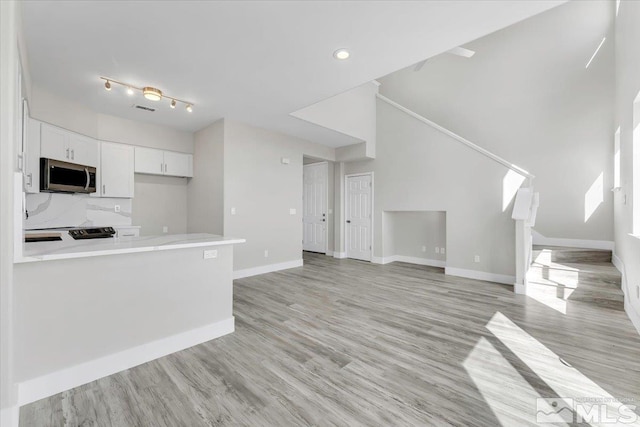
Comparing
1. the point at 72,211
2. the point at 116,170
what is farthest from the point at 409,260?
the point at 72,211

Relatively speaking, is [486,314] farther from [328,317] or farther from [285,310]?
[285,310]

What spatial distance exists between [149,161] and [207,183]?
1059mm

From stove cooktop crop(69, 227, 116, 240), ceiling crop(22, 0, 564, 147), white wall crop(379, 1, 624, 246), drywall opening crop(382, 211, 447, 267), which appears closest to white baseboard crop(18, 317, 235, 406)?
stove cooktop crop(69, 227, 116, 240)

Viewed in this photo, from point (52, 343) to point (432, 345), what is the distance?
9.46 ft

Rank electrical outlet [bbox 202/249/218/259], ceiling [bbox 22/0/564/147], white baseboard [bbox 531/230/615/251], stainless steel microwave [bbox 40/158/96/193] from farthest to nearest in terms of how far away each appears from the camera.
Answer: white baseboard [bbox 531/230/615/251] → stainless steel microwave [bbox 40/158/96/193] → electrical outlet [bbox 202/249/218/259] → ceiling [bbox 22/0/564/147]

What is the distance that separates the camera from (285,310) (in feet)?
10.9

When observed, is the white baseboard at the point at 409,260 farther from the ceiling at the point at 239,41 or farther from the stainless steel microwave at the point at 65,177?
the stainless steel microwave at the point at 65,177

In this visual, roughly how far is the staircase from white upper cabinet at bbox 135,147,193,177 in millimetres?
6096

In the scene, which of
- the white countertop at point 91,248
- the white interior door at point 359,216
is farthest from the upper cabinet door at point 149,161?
the white interior door at point 359,216

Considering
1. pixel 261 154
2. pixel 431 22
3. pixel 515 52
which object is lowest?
pixel 261 154

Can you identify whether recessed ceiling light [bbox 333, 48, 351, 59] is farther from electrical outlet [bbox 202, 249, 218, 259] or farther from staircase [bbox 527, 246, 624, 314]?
staircase [bbox 527, 246, 624, 314]

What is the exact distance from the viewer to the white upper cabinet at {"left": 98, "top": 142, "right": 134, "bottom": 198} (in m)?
4.38

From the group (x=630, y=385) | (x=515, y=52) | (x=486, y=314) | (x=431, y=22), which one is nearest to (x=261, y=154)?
(x=431, y=22)

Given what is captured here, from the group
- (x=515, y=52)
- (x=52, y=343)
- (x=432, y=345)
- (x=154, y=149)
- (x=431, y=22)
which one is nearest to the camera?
(x=52, y=343)
